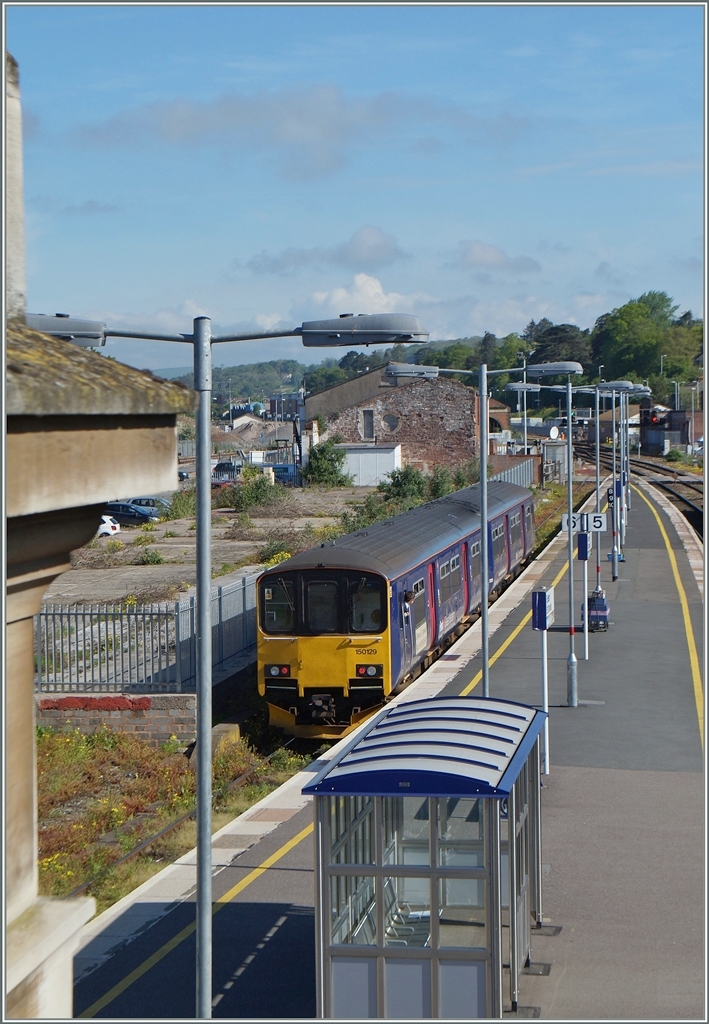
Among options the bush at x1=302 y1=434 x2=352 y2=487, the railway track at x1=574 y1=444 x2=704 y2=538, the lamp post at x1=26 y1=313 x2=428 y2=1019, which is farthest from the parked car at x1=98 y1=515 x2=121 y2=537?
the lamp post at x1=26 y1=313 x2=428 y2=1019

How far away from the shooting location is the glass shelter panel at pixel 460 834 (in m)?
8.25

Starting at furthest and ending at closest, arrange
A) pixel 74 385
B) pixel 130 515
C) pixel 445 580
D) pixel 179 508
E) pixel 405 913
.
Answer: pixel 179 508 < pixel 130 515 < pixel 445 580 < pixel 405 913 < pixel 74 385

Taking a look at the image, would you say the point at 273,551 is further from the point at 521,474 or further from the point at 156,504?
the point at 521,474

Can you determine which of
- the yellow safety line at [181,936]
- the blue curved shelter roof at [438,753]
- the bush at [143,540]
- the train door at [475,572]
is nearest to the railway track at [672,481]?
the train door at [475,572]

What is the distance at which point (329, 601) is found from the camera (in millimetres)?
17453

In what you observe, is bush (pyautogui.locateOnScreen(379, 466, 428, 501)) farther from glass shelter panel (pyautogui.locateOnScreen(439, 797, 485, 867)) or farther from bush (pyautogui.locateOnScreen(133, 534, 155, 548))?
glass shelter panel (pyautogui.locateOnScreen(439, 797, 485, 867))

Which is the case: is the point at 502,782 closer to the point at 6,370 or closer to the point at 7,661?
the point at 7,661

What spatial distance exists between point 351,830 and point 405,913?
73cm

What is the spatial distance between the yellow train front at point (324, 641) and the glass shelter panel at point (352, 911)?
8890mm

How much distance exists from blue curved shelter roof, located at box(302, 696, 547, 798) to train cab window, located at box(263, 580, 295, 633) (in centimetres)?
749

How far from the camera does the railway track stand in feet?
173

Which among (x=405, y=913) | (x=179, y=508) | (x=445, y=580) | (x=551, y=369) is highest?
(x=551, y=369)

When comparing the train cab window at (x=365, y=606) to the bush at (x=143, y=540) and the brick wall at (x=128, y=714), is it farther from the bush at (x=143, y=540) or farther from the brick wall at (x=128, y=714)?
the bush at (x=143, y=540)

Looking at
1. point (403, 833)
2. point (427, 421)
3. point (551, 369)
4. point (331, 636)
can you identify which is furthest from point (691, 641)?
point (427, 421)
